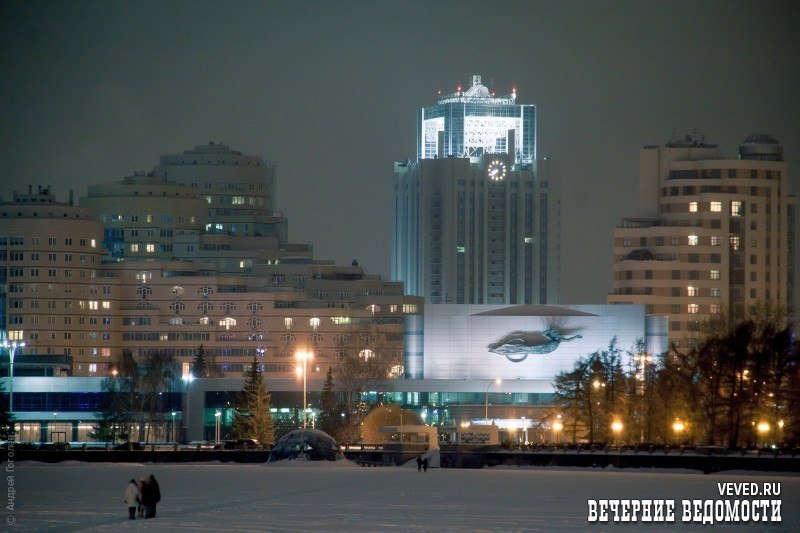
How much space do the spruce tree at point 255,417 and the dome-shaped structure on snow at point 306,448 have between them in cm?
3832

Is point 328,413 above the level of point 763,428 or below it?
below

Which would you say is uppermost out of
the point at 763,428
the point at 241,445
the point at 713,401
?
the point at 713,401

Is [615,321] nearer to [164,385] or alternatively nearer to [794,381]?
[164,385]

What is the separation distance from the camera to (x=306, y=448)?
106 meters

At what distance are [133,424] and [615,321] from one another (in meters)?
49.8

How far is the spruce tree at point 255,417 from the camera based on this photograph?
148000 millimetres

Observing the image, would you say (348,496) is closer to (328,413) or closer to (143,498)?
(143,498)

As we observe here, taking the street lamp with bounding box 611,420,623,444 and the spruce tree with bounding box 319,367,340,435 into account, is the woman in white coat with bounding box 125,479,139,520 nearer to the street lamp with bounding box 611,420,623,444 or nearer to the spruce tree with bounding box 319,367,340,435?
the street lamp with bounding box 611,420,623,444

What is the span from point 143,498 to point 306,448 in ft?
136

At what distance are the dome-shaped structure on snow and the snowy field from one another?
17.7ft

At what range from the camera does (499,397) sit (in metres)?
187

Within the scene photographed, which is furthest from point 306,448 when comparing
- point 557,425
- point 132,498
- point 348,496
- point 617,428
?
point 557,425

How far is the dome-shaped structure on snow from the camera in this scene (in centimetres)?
10550

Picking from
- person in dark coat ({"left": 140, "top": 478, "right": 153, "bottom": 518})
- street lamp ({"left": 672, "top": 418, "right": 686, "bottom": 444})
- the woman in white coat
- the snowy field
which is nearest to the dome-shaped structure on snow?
the snowy field
